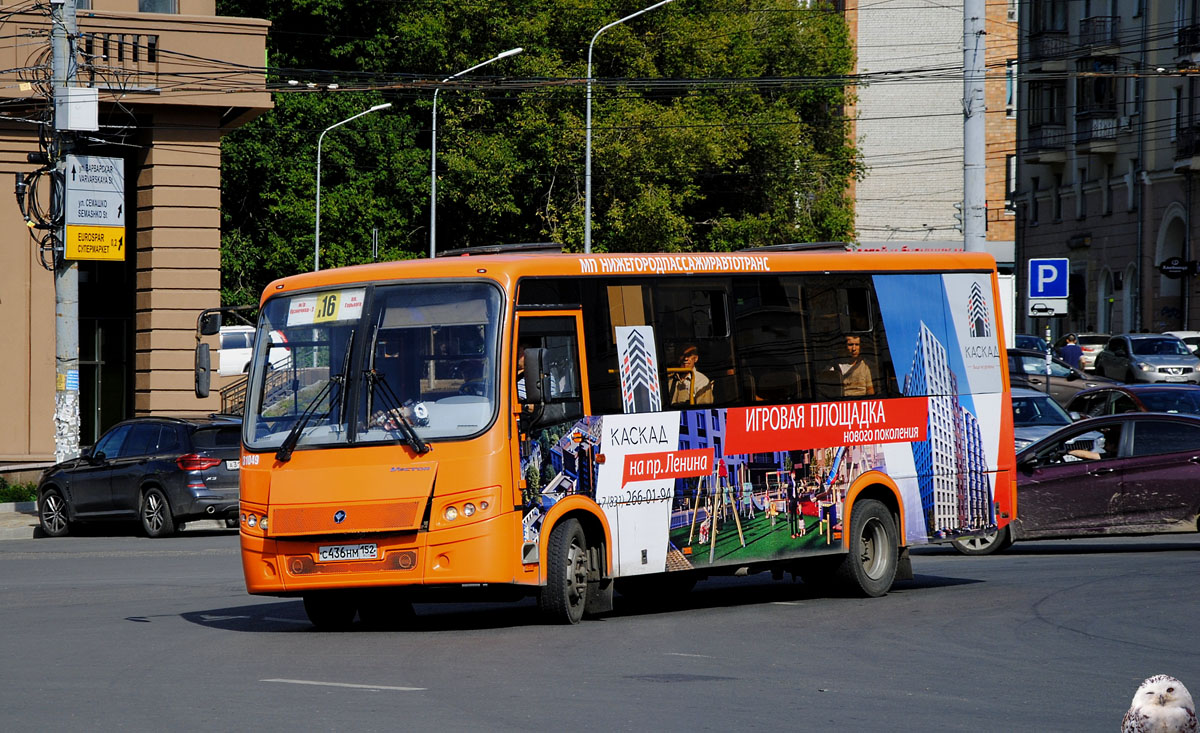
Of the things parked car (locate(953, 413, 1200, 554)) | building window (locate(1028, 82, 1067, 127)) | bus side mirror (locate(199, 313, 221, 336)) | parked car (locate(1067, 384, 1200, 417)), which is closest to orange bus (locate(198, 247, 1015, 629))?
bus side mirror (locate(199, 313, 221, 336))

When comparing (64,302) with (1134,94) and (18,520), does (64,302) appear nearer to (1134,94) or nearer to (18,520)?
(18,520)

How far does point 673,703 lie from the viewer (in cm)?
894

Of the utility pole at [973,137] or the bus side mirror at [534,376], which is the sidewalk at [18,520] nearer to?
the utility pole at [973,137]

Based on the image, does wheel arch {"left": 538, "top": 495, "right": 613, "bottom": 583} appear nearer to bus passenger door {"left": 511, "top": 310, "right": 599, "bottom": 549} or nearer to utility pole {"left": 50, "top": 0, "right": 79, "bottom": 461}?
bus passenger door {"left": 511, "top": 310, "right": 599, "bottom": 549}

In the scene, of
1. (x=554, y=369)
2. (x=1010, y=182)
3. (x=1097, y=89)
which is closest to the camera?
(x=554, y=369)

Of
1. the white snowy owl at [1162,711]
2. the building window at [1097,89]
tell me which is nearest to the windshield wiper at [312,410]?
the white snowy owl at [1162,711]

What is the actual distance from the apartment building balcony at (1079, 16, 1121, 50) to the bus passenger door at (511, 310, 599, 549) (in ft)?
165

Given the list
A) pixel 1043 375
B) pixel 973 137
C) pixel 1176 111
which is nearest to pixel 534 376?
pixel 973 137

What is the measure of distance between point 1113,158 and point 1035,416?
38255mm

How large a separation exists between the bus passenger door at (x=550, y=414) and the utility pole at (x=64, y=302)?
14789mm

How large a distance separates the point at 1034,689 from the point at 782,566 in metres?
4.88

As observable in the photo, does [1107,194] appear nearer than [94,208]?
No

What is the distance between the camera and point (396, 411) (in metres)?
11.9

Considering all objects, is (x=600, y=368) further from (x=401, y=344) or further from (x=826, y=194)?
(x=826, y=194)
